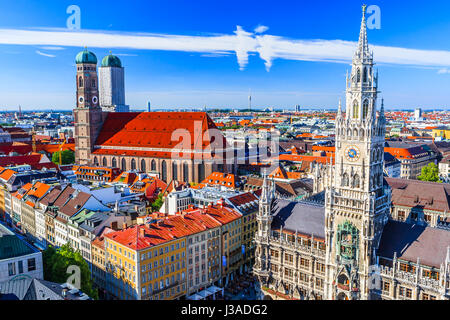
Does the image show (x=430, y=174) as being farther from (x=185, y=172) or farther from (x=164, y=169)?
(x=164, y=169)

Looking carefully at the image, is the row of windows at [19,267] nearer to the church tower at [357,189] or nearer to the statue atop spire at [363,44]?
the church tower at [357,189]

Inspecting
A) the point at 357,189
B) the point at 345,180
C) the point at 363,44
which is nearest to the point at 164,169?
the point at 345,180

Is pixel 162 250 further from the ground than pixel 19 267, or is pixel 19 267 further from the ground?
pixel 19 267

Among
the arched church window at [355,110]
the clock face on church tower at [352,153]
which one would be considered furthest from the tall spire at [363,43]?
the clock face on church tower at [352,153]

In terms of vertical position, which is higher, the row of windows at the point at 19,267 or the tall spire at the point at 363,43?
the tall spire at the point at 363,43

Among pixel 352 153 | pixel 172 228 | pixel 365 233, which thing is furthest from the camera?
pixel 172 228

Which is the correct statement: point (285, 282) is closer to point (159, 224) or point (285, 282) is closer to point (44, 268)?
point (159, 224)

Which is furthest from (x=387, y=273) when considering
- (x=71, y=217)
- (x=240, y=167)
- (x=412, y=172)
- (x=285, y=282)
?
(x=412, y=172)
